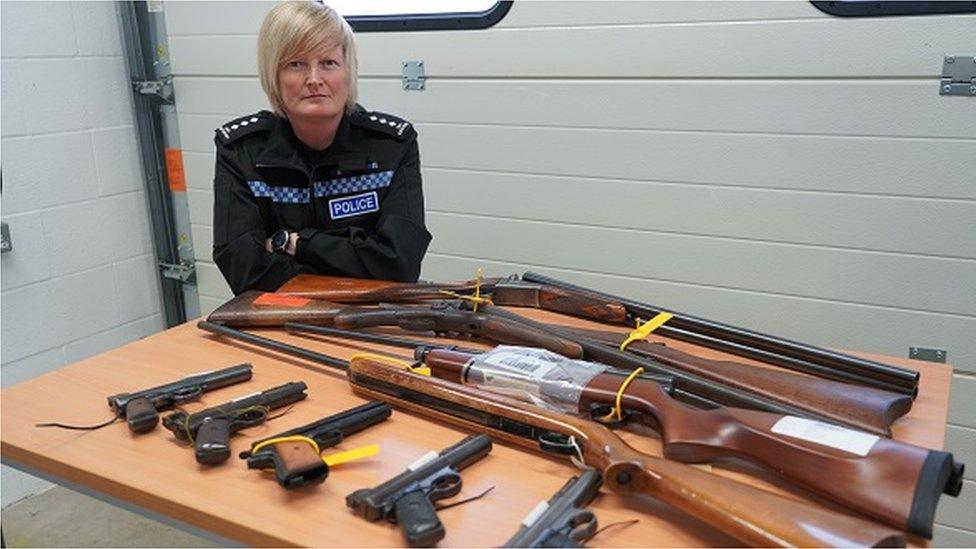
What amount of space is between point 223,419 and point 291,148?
1.28 meters

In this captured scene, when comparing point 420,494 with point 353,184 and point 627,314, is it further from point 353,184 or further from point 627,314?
point 353,184

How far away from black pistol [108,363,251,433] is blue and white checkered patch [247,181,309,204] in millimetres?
953

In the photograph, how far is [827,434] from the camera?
3.84 ft

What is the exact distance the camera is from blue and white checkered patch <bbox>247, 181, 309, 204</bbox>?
249 cm

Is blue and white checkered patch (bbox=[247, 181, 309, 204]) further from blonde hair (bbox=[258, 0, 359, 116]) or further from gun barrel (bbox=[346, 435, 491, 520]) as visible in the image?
gun barrel (bbox=[346, 435, 491, 520])

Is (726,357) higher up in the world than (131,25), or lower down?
lower down

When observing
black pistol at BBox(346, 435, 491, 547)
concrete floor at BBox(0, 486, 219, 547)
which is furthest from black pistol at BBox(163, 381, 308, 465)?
concrete floor at BBox(0, 486, 219, 547)

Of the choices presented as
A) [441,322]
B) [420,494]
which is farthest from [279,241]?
[420,494]

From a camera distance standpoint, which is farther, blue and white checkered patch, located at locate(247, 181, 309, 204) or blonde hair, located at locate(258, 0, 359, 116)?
blue and white checkered patch, located at locate(247, 181, 309, 204)

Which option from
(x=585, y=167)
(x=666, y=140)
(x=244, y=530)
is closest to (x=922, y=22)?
(x=666, y=140)

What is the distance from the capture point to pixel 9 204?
3230 mm

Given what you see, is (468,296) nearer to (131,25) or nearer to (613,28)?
(613,28)

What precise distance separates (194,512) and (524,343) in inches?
31.0

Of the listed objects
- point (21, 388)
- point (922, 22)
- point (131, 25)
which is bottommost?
point (21, 388)
